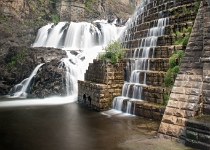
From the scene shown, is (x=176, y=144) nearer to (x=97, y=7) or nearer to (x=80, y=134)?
(x=80, y=134)

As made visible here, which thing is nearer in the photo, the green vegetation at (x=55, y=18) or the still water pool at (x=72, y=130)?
the still water pool at (x=72, y=130)

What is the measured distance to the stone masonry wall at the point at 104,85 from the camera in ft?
40.1

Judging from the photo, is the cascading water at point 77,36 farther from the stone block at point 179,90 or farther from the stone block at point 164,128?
the stone block at point 164,128

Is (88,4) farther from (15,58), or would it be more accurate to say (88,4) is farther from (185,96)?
(185,96)

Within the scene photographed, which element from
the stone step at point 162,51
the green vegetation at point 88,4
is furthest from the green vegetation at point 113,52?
the green vegetation at point 88,4

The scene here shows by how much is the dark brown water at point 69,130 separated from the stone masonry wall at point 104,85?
2.71ft

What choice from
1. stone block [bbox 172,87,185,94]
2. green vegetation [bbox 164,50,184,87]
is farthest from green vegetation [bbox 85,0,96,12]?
stone block [bbox 172,87,185,94]

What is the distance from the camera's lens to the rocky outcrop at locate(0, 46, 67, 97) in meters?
20.5

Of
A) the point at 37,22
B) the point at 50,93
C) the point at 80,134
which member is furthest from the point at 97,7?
the point at 80,134

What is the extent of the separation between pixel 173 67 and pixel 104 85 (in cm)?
402

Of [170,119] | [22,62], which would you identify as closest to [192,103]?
[170,119]

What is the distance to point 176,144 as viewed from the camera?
646cm

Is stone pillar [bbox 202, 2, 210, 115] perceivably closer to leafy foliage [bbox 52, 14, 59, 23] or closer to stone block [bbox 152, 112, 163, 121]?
stone block [bbox 152, 112, 163, 121]

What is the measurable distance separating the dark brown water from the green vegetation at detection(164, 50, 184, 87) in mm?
2085
